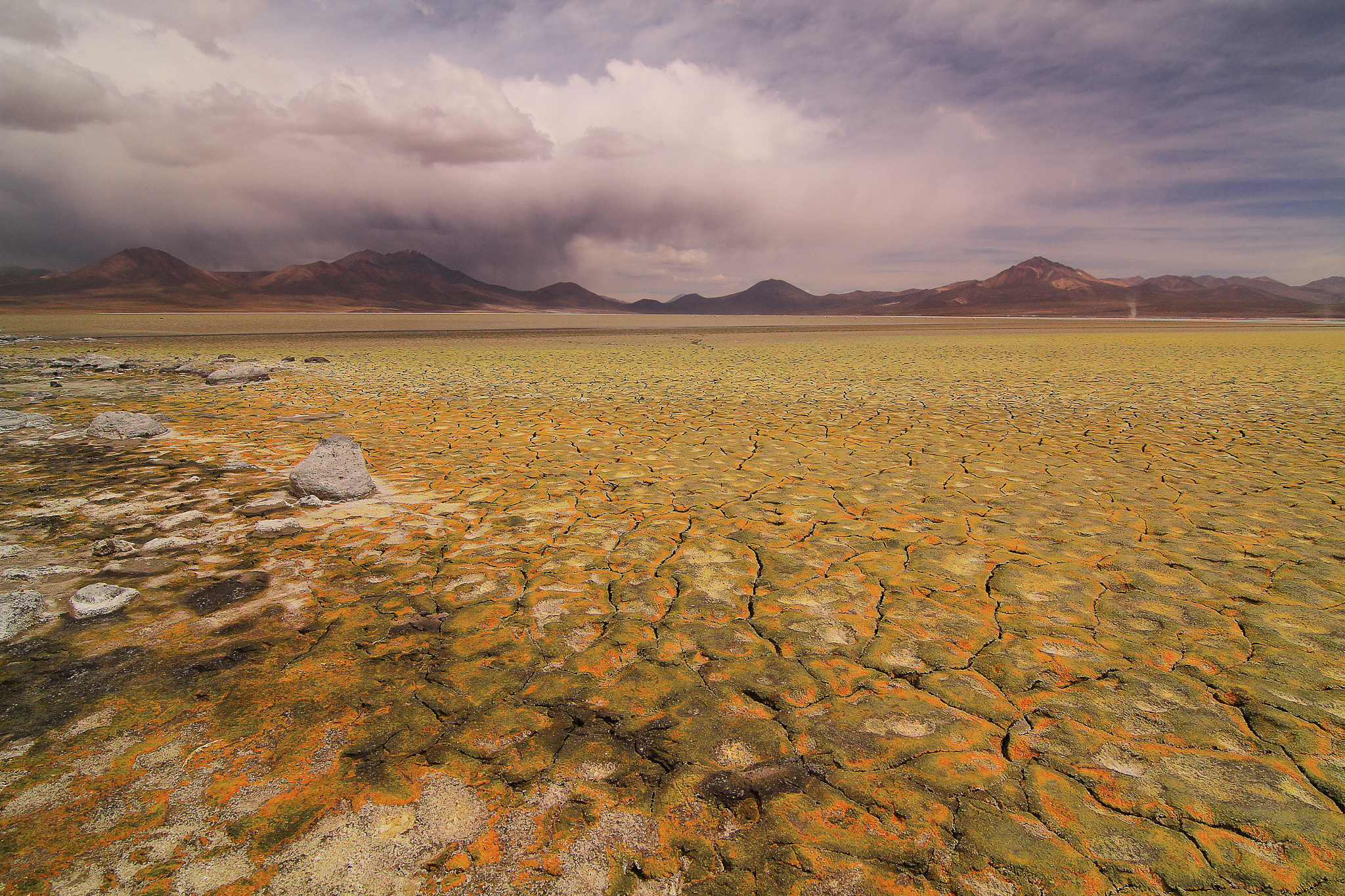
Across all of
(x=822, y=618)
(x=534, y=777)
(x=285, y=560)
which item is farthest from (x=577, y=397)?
(x=534, y=777)

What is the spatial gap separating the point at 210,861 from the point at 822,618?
7.61 ft

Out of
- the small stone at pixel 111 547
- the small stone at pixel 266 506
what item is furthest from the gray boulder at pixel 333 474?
the small stone at pixel 111 547

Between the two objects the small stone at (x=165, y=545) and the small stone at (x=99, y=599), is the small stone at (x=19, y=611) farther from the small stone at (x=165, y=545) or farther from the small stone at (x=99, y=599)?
the small stone at (x=165, y=545)

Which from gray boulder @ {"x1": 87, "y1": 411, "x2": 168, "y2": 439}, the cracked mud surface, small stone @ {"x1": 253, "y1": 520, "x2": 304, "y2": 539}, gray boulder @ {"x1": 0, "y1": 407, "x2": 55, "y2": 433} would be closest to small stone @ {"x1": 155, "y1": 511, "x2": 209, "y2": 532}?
the cracked mud surface

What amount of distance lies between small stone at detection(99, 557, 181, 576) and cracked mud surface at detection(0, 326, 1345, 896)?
0.03 metres

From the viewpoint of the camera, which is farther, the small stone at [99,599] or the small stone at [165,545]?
the small stone at [165,545]

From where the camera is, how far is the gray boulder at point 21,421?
21.4 feet

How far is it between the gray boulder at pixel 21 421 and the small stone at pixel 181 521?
4.60 m

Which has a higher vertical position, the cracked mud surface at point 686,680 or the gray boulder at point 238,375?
the gray boulder at point 238,375

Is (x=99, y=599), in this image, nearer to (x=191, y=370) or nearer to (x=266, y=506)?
(x=266, y=506)

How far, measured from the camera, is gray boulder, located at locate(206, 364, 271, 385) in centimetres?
1095

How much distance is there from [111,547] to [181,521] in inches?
18.6

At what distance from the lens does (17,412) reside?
6.99 meters

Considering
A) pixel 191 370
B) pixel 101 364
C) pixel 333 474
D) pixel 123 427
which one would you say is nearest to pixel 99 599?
pixel 333 474
